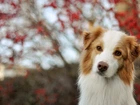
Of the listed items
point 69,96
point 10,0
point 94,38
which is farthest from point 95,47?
point 69,96

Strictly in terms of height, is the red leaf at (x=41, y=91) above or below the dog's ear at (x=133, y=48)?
below

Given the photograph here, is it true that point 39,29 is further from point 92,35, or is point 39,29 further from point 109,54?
point 109,54

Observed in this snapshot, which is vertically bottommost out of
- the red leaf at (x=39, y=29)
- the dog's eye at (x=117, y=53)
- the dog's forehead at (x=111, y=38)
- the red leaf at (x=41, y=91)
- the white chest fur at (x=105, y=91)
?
the red leaf at (x=41, y=91)

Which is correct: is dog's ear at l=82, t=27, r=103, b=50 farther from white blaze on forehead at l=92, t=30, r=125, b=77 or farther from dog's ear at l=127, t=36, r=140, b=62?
dog's ear at l=127, t=36, r=140, b=62

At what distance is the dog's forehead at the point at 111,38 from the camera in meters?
4.45

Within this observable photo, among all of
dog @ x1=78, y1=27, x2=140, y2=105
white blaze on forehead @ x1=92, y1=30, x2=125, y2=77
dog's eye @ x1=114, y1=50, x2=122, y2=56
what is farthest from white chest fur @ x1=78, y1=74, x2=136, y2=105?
dog's eye @ x1=114, y1=50, x2=122, y2=56

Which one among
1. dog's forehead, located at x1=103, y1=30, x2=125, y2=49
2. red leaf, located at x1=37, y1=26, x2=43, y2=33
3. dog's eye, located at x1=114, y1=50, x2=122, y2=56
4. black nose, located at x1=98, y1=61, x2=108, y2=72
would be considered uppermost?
dog's forehead, located at x1=103, y1=30, x2=125, y2=49

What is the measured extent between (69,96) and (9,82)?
1.63 metres

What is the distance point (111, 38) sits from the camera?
4.49 metres

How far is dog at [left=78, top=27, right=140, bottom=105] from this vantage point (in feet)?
14.6

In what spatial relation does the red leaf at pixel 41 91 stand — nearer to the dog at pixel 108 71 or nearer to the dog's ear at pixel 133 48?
the dog at pixel 108 71

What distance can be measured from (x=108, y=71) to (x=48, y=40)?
4.29m

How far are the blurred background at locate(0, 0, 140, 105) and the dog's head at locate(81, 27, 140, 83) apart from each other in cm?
261

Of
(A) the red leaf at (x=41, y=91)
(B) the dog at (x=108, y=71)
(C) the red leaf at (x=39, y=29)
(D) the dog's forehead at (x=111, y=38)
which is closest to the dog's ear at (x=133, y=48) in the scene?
(B) the dog at (x=108, y=71)
